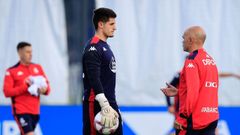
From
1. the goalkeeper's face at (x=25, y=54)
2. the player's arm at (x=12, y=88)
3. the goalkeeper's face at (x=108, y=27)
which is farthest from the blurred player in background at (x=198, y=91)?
the goalkeeper's face at (x=25, y=54)

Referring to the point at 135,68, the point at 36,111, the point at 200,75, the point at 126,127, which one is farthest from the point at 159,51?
the point at 200,75

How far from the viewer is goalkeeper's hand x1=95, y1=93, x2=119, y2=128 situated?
7520mm

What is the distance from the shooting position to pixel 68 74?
42.2 ft

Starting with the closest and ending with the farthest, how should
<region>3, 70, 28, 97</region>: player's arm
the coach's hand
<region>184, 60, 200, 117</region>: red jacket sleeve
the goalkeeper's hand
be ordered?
1. the goalkeeper's hand
2. <region>184, 60, 200, 117</region>: red jacket sleeve
3. the coach's hand
4. <region>3, 70, 28, 97</region>: player's arm

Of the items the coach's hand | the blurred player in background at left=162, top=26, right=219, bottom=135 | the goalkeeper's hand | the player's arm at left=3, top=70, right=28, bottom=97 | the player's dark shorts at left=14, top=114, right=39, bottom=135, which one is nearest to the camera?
the goalkeeper's hand

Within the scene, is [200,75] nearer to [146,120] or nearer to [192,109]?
[192,109]

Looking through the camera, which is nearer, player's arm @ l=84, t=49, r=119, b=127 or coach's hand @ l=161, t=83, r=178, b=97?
player's arm @ l=84, t=49, r=119, b=127

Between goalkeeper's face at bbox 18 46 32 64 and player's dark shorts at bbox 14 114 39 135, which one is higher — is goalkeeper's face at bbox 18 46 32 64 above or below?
above

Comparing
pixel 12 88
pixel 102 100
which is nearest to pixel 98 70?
pixel 102 100

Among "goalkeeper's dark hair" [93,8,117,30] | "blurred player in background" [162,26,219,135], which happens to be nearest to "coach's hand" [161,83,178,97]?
"blurred player in background" [162,26,219,135]

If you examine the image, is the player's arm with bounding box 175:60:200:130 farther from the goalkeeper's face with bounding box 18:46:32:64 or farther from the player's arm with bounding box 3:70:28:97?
the goalkeeper's face with bounding box 18:46:32:64

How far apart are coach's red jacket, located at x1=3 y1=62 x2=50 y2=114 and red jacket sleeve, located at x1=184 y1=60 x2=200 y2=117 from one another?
4221 millimetres

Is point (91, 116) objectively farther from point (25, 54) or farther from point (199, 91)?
point (25, 54)

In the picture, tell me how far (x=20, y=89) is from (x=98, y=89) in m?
4.02
